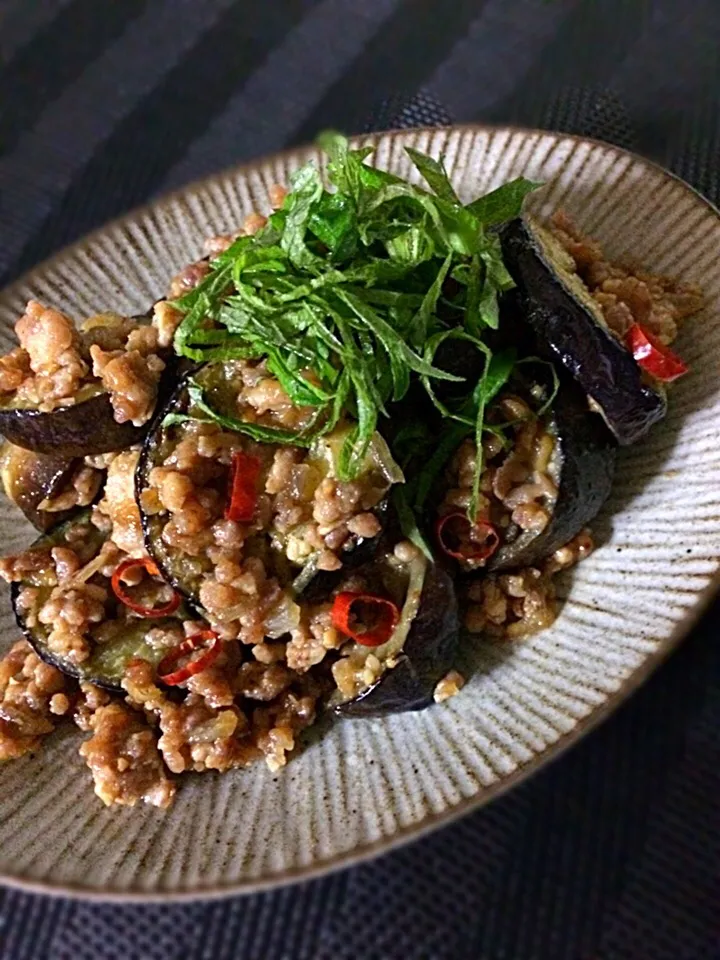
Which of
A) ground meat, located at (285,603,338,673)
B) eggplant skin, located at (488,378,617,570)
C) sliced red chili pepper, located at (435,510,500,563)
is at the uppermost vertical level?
eggplant skin, located at (488,378,617,570)

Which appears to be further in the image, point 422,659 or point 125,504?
point 125,504

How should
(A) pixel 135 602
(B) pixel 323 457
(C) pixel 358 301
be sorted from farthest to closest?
(A) pixel 135 602 → (B) pixel 323 457 → (C) pixel 358 301

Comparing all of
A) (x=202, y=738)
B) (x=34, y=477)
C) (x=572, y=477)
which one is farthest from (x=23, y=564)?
(x=572, y=477)

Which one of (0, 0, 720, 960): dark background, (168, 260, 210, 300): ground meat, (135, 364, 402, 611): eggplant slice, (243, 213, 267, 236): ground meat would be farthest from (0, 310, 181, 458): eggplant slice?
(0, 0, 720, 960): dark background

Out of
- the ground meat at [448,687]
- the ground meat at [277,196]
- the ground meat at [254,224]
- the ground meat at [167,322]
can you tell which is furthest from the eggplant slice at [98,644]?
the ground meat at [277,196]

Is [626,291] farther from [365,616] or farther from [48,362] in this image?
[48,362]

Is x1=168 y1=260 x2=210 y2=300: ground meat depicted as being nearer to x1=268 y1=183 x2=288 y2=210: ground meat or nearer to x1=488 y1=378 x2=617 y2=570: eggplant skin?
x1=268 y1=183 x2=288 y2=210: ground meat
